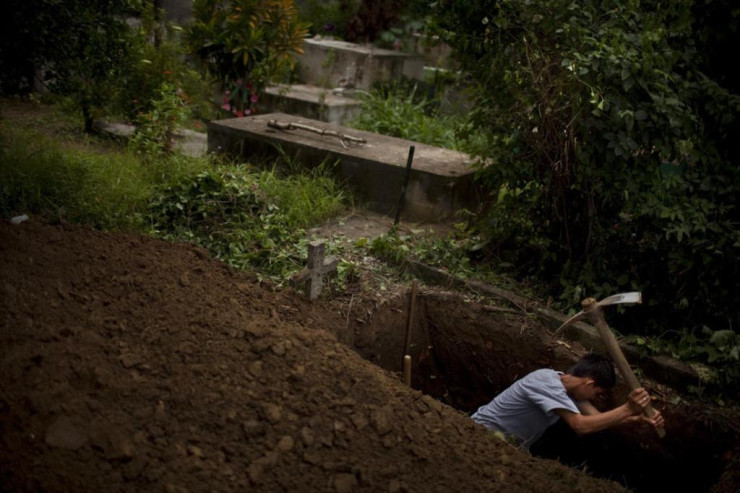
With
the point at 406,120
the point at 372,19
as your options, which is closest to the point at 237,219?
the point at 406,120

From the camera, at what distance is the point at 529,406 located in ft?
13.6

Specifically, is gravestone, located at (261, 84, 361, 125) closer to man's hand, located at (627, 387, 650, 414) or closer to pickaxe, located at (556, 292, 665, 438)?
pickaxe, located at (556, 292, 665, 438)

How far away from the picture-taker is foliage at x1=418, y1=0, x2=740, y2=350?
171 inches

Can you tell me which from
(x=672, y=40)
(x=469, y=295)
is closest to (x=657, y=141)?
(x=672, y=40)

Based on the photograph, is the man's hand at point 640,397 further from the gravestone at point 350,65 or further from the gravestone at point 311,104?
the gravestone at point 350,65

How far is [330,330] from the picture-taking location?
14.6ft

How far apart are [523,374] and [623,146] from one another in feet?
5.37

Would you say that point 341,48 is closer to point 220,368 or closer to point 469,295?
point 469,295

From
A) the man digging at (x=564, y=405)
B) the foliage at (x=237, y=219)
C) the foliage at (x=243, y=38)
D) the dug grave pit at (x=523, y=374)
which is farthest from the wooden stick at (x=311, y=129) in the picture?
the man digging at (x=564, y=405)

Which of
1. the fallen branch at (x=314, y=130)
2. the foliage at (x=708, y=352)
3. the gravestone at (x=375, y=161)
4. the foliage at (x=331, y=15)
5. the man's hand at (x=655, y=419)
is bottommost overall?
the man's hand at (x=655, y=419)

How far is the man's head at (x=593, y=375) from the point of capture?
398 centimetres

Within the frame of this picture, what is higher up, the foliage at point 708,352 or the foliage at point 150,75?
the foliage at point 150,75

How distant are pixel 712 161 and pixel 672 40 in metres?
0.82

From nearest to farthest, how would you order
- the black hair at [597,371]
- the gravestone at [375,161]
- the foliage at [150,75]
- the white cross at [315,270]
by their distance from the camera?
the black hair at [597,371]
the white cross at [315,270]
the gravestone at [375,161]
the foliage at [150,75]
